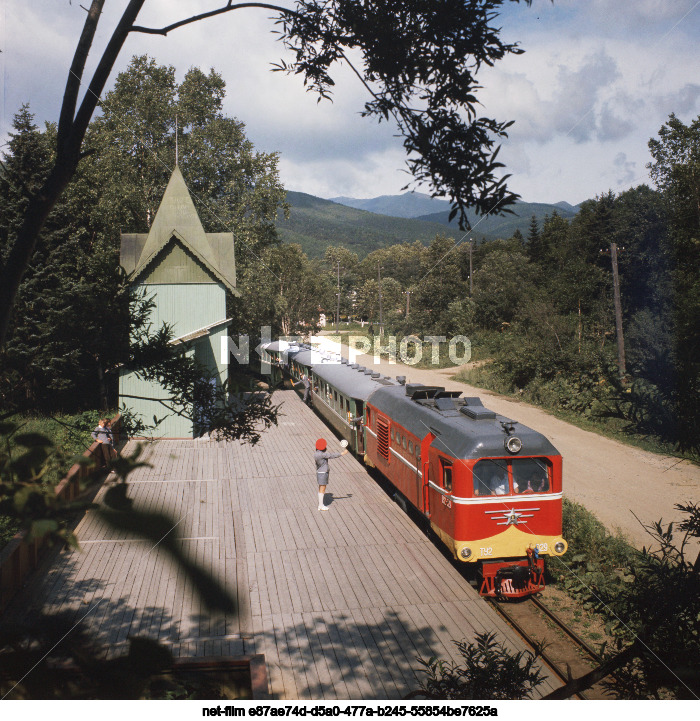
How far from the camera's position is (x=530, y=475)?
9.38m

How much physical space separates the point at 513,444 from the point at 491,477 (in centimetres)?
60

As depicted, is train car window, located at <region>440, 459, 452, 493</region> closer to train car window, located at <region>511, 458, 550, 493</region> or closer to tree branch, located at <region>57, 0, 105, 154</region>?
A: train car window, located at <region>511, 458, 550, 493</region>

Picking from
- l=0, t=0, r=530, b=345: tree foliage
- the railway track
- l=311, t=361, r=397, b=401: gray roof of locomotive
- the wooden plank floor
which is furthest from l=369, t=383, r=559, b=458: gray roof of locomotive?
l=0, t=0, r=530, b=345: tree foliage

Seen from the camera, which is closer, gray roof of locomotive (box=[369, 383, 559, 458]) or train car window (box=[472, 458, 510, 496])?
train car window (box=[472, 458, 510, 496])

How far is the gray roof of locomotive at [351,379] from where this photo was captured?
1653cm

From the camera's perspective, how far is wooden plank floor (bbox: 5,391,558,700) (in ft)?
22.5

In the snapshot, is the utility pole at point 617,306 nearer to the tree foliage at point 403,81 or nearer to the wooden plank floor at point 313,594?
the wooden plank floor at point 313,594

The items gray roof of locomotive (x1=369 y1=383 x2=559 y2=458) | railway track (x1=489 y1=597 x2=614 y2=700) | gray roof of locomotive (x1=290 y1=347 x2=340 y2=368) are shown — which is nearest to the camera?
railway track (x1=489 y1=597 x2=614 y2=700)

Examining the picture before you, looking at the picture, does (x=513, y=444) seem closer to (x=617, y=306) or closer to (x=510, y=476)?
(x=510, y=476)

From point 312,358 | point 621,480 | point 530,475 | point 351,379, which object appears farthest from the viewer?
point 312,358

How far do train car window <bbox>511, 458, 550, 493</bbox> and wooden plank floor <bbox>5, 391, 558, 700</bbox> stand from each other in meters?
1.78

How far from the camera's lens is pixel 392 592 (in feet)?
30.2

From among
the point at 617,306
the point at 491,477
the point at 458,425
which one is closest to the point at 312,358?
the point at 617,306

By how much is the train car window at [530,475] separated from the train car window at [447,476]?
955 millimetres
